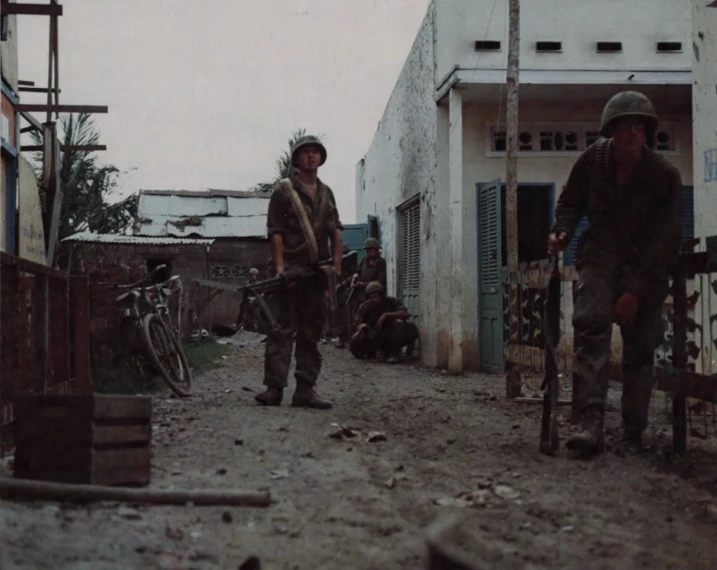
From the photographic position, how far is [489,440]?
5293 mm

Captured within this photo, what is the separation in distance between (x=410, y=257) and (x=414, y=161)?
1818mm

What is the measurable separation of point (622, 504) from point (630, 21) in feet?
31.1

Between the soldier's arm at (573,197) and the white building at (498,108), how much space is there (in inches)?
232

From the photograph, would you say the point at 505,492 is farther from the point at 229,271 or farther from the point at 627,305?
the point at 229,271

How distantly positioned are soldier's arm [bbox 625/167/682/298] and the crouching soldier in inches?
315

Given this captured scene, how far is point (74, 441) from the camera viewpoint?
11.3 feet

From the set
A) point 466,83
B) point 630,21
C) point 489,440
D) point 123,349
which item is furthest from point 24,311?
point 630,21

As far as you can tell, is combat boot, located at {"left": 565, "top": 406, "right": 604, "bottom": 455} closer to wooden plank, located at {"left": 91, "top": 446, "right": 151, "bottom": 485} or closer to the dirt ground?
the dirt ground

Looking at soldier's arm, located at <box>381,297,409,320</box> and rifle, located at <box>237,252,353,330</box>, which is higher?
rifle, located at <box>237,252,353,330</box>

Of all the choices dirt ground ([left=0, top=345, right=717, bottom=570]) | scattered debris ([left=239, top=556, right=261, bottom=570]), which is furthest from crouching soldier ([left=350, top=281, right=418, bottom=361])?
scattered debris ([left=239, top=556, right=261, bottom=570])

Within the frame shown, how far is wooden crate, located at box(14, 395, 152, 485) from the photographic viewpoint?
3.45 m

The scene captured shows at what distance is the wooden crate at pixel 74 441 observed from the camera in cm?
345

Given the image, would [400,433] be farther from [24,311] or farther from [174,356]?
[174,356]

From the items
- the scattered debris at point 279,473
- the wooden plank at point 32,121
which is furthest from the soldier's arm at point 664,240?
the wooden plank at point 32,121
